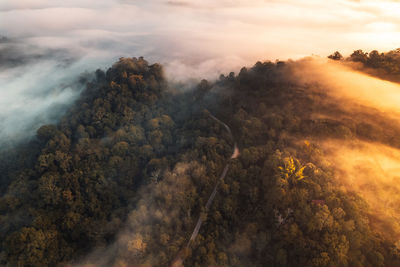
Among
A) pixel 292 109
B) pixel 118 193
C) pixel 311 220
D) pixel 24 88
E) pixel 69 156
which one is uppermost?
pixel 292 109

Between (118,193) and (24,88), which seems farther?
(24,88)

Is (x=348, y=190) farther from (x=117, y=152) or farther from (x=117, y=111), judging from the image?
(x=117, y=111)

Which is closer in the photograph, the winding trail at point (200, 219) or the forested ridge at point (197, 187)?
the forested ridge at point (197, 187)

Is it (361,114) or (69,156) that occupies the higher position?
(361,114)

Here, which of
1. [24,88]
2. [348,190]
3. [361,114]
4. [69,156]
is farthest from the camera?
[24,88]

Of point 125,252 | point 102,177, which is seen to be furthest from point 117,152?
point 125,252

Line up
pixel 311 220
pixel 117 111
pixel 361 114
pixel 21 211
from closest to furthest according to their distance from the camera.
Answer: pixel 311 220 < pixel 21 211 < pixel 361 114 < pixel 117 111

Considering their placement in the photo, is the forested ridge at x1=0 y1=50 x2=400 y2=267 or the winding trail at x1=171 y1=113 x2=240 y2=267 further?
the winding trail at x1=171 y1=113 x2=240 y2=267
